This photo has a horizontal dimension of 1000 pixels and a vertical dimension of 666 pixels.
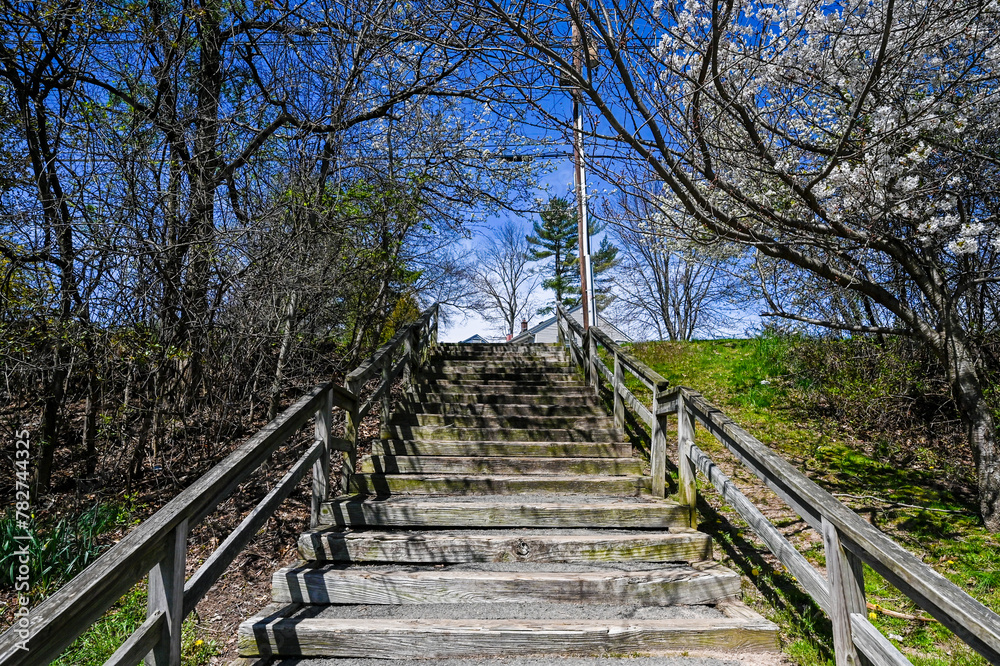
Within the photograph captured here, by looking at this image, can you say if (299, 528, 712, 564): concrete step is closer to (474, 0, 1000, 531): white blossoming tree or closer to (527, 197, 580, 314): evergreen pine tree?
(474, 0, 1000, 531): white blossoming tree

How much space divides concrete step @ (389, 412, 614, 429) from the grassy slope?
1.44 meters

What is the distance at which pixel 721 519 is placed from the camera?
4.47 metres

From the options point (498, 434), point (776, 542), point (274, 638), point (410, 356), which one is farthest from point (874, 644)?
point (410, 356)

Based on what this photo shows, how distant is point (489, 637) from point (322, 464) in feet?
5.54

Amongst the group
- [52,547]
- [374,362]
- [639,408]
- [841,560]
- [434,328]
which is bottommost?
[52,547]

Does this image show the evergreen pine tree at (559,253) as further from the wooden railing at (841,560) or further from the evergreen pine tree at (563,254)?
the wooden railing at (841,560)

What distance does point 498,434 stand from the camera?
5457 mm

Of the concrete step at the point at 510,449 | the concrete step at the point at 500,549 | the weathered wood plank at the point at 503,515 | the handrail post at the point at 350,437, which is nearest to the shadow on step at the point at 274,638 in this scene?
the concrete step at the point at 500,549

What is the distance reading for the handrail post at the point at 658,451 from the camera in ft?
14.0

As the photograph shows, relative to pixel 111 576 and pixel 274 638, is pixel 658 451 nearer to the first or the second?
pixel 274 638

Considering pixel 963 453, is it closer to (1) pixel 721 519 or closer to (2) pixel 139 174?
(1) pixel 721 519

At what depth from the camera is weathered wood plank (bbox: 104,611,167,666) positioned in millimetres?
1794

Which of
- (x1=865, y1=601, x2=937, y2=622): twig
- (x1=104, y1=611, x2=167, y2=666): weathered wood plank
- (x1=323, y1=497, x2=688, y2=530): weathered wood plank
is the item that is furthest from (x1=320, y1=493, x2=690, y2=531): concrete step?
(x1=104, y1=611, x2=167, y2=666): weathered wood plank

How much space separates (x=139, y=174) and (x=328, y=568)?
12.2 feet
